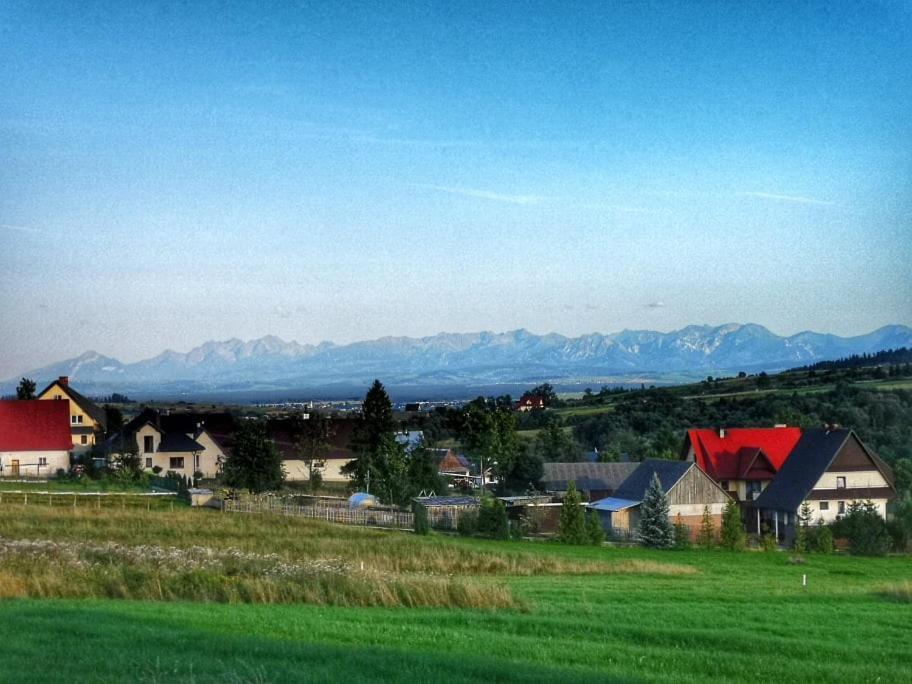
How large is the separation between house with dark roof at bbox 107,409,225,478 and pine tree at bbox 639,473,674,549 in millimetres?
31580

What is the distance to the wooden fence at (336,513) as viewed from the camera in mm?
41531

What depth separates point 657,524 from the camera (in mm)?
40688

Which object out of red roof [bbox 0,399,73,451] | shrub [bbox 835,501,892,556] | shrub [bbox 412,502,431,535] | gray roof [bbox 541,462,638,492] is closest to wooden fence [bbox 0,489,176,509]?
shrub [bbox 412,502,431,535]

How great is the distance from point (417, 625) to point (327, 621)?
47.3 inches

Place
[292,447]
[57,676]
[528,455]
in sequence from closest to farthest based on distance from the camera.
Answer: [57,676], [528,455], [292,447]

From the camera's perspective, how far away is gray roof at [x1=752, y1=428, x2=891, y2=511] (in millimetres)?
47031

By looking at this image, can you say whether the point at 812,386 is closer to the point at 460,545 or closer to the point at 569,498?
the point at 569,498

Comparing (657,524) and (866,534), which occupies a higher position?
(657,524)

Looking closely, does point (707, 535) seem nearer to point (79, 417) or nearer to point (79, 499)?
point (79, 499)

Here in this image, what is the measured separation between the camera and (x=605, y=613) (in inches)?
630

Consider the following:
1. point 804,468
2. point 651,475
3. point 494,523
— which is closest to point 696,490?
point 651,475

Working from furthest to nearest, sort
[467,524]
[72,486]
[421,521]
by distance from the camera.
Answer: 1. [72,486]
2. [467,524]
3. [421,521]

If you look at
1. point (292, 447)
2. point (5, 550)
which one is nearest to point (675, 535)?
point (5, 550)

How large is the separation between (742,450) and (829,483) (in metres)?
7.18
